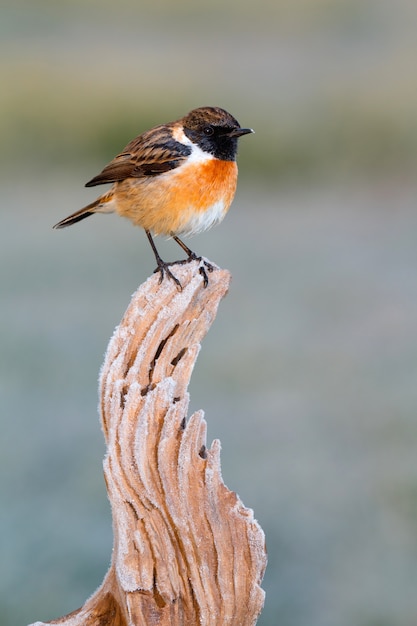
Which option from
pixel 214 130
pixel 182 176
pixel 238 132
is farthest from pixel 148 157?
pixel 238 132

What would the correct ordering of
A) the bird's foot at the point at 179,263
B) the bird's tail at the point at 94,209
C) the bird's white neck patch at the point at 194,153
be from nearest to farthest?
the bird's foot at the point at 179,263
the bird's white neck patch at the point at 194,153
the bird's tail at the point at 94,209

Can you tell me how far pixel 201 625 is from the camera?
4.27 m

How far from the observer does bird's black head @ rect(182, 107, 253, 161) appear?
513 cm

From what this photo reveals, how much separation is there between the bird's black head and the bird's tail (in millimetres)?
593

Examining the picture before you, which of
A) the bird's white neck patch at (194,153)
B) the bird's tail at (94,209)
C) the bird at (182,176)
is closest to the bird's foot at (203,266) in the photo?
the bird at (182,176)

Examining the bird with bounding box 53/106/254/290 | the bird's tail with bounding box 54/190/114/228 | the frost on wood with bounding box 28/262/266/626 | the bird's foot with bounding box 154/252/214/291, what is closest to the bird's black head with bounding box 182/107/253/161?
the bird with bounding box 53/106/254/290

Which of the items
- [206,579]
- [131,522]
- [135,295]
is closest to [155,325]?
[135,295]

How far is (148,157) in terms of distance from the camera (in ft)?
17.0

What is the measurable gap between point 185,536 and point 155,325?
38.7 inches

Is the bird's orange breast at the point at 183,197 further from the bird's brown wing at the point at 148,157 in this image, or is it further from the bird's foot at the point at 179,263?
the bird's foot at the point at 179,263

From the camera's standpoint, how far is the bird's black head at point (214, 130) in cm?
513

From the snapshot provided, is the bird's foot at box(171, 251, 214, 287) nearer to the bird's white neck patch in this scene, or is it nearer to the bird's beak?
the bird's white neck patch

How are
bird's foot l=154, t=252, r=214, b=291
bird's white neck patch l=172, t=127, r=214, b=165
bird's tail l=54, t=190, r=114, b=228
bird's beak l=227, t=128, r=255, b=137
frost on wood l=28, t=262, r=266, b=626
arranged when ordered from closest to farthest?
frost on wood l=28, t=262, r=266, b=626, bird's foot l=154, t=252, r=214, b=291, bird's beak l=227, t=128, r=255, b=137, bird's white neck patch l=172, t=127, r=214, b=165, bird's tail l=54, t=190, r=114, b=228

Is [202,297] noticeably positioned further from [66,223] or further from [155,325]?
[66,223]
